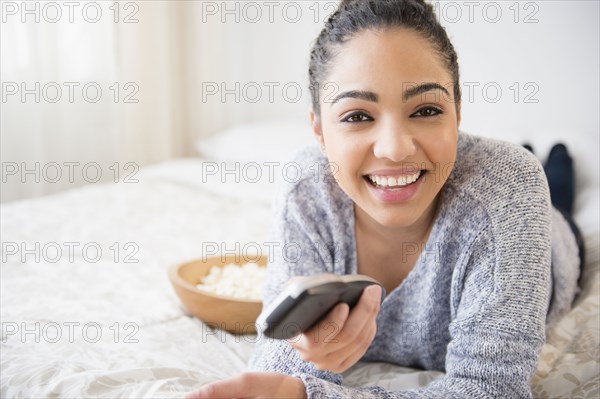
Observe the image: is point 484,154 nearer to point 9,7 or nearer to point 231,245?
point 231,245

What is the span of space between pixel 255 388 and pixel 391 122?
1.36 ft

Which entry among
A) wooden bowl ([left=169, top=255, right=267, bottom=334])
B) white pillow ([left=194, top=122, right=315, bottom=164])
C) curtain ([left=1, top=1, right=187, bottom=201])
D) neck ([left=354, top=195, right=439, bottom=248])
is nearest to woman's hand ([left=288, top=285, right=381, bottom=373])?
neck ([left=354, top=195, right=439, bottom=248])

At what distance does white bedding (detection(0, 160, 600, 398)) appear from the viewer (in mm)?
923

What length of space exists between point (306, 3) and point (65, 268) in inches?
66.1

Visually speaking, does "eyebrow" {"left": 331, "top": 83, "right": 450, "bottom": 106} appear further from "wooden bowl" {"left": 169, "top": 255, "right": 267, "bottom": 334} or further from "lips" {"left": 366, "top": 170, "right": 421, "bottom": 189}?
"wooden bowl" {"left": 169, "top": 255, "right": 267, "bottom": 334}

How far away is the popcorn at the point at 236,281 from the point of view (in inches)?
49.5

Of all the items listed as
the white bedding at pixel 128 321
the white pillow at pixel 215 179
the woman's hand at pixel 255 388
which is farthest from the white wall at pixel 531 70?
the woman's hand at pixel 255 388

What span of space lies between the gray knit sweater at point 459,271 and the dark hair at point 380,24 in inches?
6.3

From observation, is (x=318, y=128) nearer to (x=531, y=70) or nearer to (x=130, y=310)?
(x=130, y=310)

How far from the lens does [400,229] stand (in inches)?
40.6

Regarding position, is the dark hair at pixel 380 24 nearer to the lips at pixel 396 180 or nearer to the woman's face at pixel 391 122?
the woman's face at pixel 391 122

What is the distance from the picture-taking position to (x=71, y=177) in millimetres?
2682

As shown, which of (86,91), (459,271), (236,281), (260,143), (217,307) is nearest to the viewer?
(459,271)

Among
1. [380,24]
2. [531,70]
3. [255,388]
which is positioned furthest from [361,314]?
[531,70]
